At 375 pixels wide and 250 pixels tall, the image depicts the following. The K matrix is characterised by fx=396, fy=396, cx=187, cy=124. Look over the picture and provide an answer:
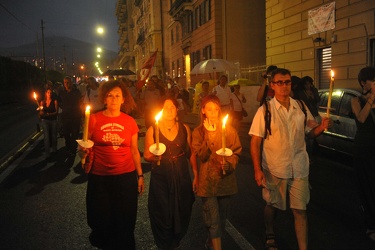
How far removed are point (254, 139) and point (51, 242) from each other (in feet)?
8.64

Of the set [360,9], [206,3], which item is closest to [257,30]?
[206,3]

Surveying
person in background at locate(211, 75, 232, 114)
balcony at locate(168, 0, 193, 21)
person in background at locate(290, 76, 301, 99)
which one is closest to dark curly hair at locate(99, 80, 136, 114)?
person in background at locate(290, 76, 301, 99)

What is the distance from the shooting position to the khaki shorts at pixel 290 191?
3.95 m

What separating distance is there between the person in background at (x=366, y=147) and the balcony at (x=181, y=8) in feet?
96.7

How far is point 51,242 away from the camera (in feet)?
15.1

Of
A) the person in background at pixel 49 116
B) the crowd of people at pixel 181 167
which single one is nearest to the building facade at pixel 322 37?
the person in background at pixel 49 116

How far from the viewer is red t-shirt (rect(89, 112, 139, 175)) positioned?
380cm

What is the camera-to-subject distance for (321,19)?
14539 mm

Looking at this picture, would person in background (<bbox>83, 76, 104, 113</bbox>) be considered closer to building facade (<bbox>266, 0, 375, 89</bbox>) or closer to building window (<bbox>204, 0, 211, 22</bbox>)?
building facade (<bbox>266, 0, 375, 89</bbox>)

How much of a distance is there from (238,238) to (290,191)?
38.5 inches

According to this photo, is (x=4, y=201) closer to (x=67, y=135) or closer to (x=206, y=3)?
(x=67, y=135)

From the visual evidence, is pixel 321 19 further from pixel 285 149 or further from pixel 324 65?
pixel 285 149

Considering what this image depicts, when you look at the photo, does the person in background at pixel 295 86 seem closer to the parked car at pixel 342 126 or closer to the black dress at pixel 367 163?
the parked car at pixel 342 126

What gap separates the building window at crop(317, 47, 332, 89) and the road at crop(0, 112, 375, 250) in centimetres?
706
